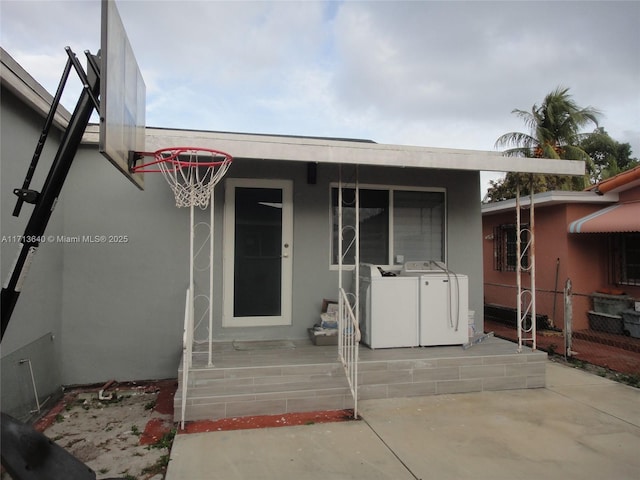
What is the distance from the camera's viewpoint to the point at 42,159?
3746 millimetres

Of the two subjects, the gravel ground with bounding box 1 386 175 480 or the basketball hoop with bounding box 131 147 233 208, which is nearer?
the gravel ground with bounding box 1 386 175 480

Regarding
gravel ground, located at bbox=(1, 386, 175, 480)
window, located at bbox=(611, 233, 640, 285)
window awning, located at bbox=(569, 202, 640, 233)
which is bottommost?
gravel ground, located at bbox=(1, 386, 175, 480)

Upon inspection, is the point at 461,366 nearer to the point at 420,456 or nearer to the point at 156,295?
the point at 420,456

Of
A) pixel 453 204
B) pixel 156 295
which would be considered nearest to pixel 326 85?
pixel 453 204

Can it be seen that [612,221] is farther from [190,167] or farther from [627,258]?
[190,167]

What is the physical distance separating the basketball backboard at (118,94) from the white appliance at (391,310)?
2601mm

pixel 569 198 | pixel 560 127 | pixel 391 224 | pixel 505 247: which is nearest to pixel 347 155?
pixel 391 224

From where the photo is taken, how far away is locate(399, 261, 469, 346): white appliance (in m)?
4.39

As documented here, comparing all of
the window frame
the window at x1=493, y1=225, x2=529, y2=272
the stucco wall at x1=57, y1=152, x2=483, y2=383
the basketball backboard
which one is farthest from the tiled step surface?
the window at x1=493, y1=225, x2=529, y2=272

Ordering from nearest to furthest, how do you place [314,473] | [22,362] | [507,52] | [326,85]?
[314,473] → [22,362] → [507,52] → [326,85]

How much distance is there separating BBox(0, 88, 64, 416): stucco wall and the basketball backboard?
100 centimetres

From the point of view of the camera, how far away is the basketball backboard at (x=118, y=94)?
204cm

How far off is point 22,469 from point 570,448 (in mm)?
3386

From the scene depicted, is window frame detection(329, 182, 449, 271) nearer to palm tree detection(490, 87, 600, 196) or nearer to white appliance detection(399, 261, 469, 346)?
white appliance detection(399, 261, 469, 346)
